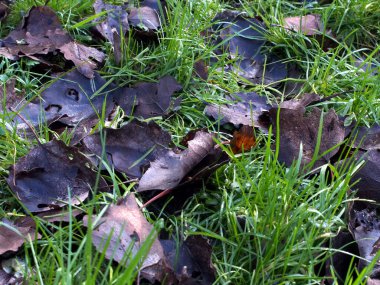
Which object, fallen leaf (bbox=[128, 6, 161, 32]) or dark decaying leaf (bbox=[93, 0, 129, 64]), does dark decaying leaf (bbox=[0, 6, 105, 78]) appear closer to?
dark decaying leaf (bbox=[93, 0, 129, 64])

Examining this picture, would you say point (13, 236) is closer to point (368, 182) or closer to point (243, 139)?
point (243, 139)

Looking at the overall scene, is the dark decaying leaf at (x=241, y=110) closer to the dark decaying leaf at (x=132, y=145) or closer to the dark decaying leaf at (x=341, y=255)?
the dark decaying leaf at (x=132, y=145)

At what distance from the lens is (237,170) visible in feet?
7.04

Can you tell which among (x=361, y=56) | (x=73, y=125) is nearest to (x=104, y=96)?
(x=73, y=125)

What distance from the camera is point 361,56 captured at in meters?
3.06

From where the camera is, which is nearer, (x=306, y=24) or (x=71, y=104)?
(x=71, y=104)

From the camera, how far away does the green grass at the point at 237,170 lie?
5.83 ft

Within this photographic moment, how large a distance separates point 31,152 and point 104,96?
533mm

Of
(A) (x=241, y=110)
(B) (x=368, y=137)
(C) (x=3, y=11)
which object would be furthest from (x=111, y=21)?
(B) (x=368, y=137)

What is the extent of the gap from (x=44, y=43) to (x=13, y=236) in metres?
1.18

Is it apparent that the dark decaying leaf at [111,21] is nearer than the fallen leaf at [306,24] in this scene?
Yes

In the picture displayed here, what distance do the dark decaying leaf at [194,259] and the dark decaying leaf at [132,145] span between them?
358 millimetres

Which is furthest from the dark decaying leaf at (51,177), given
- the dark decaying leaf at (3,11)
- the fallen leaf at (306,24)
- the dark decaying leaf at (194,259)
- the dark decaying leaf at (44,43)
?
the fallen leaf at (306,24)

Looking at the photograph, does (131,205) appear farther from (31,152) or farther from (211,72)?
(211,72)
